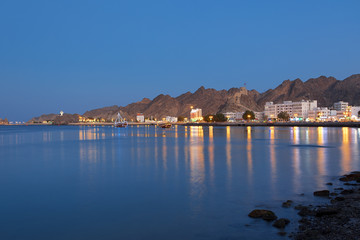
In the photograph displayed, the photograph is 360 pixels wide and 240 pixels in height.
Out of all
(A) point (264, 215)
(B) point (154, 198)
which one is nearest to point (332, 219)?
(A) point (264, 215)

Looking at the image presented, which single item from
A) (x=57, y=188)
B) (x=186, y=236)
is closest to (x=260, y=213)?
(x=186, y=236)

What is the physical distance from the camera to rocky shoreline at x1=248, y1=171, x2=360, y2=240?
377 inches

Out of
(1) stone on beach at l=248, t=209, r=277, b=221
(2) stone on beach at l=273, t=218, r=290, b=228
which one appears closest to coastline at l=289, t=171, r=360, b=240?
(2) stone on beach at l=273, t=218, r=290, b=228

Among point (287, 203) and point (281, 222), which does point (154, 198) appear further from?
point (281, 222)

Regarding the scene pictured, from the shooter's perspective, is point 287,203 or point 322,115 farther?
point 322,115

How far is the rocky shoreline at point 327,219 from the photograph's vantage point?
9.57m

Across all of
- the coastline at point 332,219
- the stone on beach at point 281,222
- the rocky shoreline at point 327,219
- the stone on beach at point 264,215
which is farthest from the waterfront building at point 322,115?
the stone on beach at point 281,222

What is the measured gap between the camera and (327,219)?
1103 centimetres

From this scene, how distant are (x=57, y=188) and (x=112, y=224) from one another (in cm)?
910

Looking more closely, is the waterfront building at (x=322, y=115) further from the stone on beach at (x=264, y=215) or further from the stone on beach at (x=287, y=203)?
the stone on beach at (x=264, y=215)

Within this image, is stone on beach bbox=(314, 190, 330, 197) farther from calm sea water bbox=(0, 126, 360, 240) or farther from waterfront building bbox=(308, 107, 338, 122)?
waterfront building bbox=(308, 107, 338, 122)

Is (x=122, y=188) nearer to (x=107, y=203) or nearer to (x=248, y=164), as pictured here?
(x=107, y=203)

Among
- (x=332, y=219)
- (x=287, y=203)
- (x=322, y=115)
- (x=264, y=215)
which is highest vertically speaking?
(x=322, y=115)

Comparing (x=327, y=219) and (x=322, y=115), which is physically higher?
(x=322, y=115)
